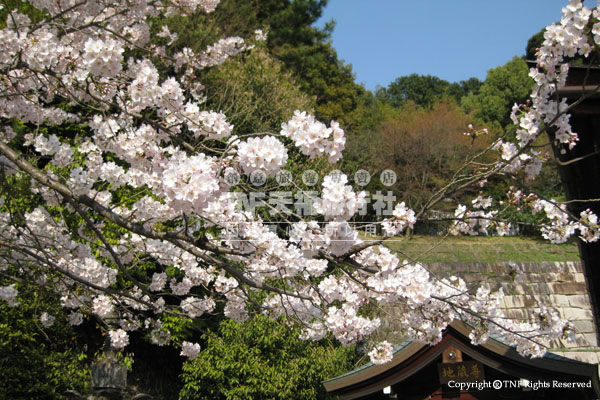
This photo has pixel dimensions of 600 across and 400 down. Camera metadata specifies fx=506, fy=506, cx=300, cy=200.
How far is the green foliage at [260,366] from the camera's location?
6836 mm

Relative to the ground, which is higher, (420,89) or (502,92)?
(420,89)

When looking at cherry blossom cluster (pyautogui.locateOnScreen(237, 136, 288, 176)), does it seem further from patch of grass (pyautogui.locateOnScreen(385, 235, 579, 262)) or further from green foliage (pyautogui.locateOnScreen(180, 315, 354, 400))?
patch of grass (pyautogui.locateOnScreen(385, 235, 579, 262))

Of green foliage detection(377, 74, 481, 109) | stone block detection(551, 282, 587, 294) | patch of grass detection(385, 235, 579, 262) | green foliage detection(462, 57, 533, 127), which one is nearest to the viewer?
stone block detection(551, 282, 587, 294)

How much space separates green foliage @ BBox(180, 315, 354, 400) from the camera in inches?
269

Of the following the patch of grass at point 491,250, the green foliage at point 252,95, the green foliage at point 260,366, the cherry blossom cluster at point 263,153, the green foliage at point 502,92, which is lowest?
the green foliage at point 260,366

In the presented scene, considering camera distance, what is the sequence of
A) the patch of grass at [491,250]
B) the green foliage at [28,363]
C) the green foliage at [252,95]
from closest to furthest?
the green foliage at [28,363] < the green foliage at [252,95] < the patch of grass at [491,250]

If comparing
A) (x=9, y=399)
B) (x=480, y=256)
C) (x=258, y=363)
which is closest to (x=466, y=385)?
(x=258, y=363)

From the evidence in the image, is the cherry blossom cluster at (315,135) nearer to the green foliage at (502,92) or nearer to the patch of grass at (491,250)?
the patch of grass at (491,250)

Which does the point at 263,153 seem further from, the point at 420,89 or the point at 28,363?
the point at 420,89

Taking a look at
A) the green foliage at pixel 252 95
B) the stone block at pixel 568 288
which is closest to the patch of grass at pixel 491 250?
the stone block at pixel 568 288

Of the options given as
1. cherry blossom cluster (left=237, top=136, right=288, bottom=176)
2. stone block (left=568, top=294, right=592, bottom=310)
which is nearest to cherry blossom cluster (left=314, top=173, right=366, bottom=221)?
cherry blossom cluster (left=237, top=136, right=288, bottom=176)

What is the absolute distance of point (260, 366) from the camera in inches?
271

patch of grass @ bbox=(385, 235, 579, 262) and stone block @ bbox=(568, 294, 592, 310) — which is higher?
patch of grass @ bbox=(385, 235, 579, 262)

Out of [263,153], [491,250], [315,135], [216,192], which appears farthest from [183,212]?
[491,250]
